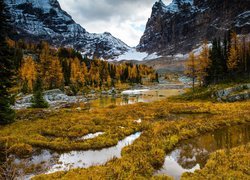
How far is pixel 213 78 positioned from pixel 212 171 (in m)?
61.5

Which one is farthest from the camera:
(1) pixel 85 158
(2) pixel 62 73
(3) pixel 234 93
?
(2) pixel 62 73

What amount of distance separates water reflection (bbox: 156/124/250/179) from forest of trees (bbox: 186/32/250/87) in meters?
44.0

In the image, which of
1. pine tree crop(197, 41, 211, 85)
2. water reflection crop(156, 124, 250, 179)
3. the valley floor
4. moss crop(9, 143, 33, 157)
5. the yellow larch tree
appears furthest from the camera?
the yellow larch tree

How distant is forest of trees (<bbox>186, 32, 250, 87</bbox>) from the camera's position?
6731 cm

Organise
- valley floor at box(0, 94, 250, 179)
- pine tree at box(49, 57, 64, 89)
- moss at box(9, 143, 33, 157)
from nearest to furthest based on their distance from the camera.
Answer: valley floor at box(0, 94, 250, 179) → moss at box(9, 143, 33, 157) → pine tree at box(49, 57, 64, 89)

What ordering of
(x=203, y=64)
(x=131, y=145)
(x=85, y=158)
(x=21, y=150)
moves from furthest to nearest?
(x=203, y=64) → (x=131, y=145) → (x=21, y=150) → (x=85, y=158)

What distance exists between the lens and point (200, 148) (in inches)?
786

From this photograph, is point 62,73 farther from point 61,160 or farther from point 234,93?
point 61,160

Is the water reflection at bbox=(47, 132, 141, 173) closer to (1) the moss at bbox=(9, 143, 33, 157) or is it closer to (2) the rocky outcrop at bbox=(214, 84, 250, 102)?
(1) the moss at bbox=(9, 143, 33, 157)

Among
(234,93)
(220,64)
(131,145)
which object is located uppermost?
(220,64)

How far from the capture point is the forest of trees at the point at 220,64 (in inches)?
2650

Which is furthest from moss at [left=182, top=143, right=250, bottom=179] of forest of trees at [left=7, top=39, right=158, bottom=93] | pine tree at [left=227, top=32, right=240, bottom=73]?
forest of trees at [left=7, top=39, right=158, bottom=93]

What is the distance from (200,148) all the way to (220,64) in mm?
55061

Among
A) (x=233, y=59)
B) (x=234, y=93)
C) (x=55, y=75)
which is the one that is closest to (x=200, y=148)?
(x=234, y=93)
